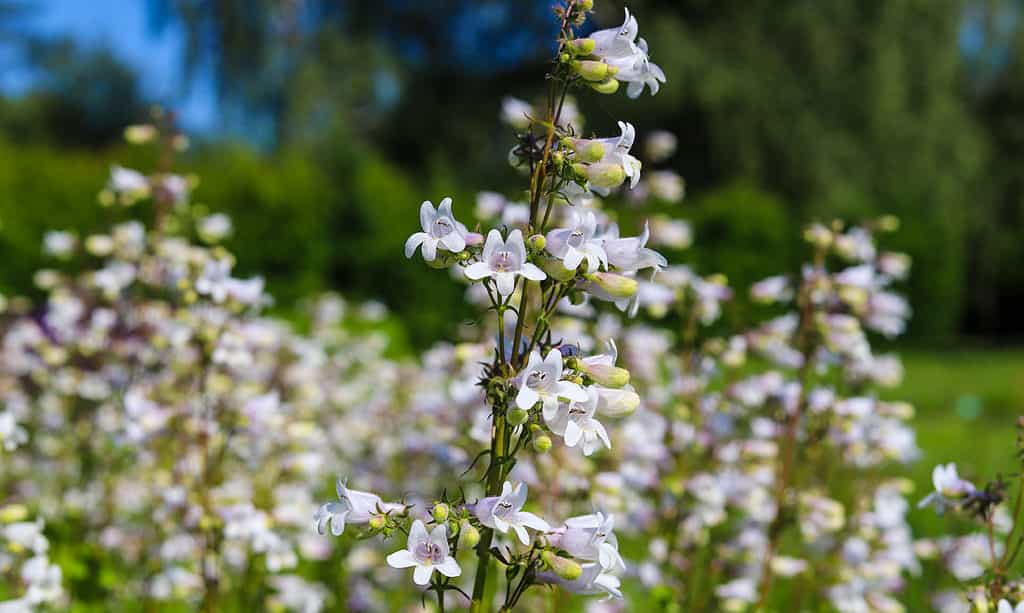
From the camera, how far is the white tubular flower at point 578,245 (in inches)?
62.5

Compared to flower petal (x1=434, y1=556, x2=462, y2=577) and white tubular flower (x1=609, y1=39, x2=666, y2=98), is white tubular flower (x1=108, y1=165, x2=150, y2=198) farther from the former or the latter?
flower petal (x1=434, y1=556, x2=462, y2=577)

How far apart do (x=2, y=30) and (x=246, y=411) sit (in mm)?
54826

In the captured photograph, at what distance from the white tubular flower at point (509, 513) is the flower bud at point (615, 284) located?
385mm

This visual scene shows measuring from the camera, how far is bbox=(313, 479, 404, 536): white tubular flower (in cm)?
165

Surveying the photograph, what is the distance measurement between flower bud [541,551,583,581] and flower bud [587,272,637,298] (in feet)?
1.55

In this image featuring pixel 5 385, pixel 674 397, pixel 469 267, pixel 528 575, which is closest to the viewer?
pixel 469 267

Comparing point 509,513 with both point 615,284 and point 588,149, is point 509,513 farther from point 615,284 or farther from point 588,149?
point 588,149

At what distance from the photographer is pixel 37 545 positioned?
2365mm

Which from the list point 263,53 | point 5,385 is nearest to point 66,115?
point 263,53

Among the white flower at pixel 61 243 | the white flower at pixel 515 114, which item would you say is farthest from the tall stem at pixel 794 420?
the white flower at pixel 61 243

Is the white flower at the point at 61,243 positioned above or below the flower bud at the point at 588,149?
above

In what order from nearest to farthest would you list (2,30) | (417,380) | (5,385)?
(5,385) → (417,380) → (2,30)

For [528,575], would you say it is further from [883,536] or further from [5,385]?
[5,385]

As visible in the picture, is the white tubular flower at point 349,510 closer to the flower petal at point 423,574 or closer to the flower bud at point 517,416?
the flower petal at point 423,574
